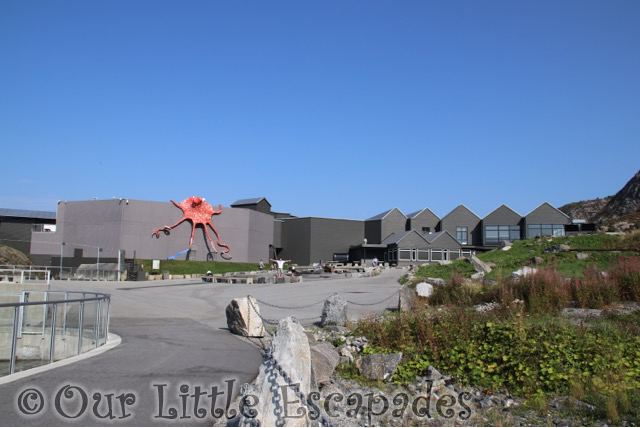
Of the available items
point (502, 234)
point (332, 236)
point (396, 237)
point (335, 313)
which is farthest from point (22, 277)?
point (502, 234)

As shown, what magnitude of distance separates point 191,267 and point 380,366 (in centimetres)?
4819

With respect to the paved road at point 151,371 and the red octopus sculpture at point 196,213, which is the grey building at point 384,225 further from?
the paved road at point 151,371

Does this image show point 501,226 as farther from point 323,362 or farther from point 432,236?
point 323,362

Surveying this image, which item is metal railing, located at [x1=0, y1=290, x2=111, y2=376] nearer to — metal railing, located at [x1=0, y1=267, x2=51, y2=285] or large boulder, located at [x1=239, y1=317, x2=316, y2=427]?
large boulder, located at [x1=239, y1=317, x2=316, y2=427]

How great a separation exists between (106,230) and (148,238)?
459 centimetres

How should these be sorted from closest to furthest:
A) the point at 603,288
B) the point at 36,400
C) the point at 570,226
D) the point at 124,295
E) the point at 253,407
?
1. the point at 253,407
2. the point at 36,400
3. the point at 603,288
4. the point at 124,295
5. the point at 570,226

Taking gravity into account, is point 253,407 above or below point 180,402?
above

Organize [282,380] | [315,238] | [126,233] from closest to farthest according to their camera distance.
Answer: [282,380], [126,233], [315,238]

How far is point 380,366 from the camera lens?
9.62 metres

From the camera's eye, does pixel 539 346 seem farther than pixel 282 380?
Yes

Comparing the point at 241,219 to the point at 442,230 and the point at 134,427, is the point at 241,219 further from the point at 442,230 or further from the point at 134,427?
the point at 134,427

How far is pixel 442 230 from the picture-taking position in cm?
7606

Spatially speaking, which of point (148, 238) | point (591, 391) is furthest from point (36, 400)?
point (148, 238)

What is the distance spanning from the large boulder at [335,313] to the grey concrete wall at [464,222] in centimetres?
6446
